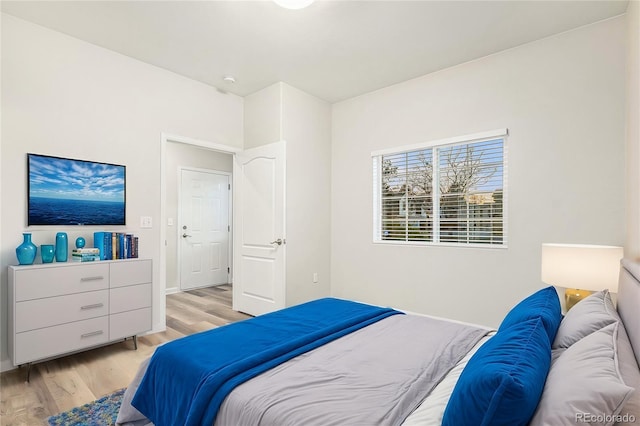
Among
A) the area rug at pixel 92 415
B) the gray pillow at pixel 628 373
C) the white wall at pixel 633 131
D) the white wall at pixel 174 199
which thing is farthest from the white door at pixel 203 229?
the gray pillow at pixel 628 373

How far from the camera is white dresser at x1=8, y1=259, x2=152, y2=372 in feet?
8.29

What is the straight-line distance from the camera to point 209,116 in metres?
4.16

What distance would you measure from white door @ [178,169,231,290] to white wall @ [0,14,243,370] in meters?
2.04

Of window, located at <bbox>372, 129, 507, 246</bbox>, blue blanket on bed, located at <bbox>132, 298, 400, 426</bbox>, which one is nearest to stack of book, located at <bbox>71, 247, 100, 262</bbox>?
blue blanket on bed, located at <bbox>132, 298, 400, 426</bbox>

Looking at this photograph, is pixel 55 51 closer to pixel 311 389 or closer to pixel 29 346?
pixel 29 346

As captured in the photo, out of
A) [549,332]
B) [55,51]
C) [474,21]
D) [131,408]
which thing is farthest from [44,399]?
[474,21]

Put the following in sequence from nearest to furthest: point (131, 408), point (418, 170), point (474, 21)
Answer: point (131, 408) < point (474, 21) < point (418, 170)

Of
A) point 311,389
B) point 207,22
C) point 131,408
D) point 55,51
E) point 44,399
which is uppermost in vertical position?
point 207,22

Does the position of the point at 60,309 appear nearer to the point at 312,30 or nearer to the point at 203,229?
the point at 312,30

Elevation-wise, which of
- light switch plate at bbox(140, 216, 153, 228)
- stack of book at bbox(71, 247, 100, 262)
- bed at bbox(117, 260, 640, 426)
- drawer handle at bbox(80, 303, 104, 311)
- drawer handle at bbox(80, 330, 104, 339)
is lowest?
drawer handle at bbox(80, 330, 104, 339)

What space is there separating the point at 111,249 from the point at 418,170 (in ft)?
10.8

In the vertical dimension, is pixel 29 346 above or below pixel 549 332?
below

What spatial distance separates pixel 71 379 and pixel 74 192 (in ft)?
5.06

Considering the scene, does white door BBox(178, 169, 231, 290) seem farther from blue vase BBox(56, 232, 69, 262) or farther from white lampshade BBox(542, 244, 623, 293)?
white lampshade BBox(542, 244, 623, 293)
